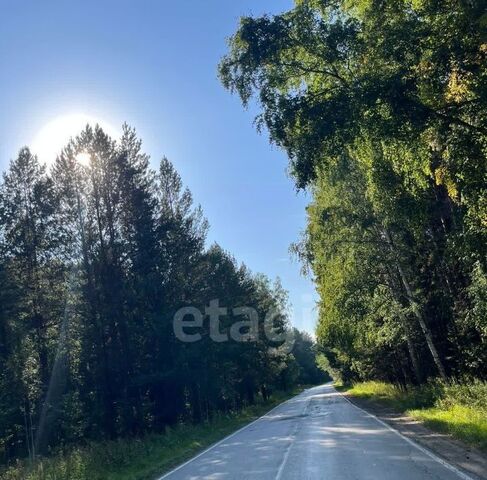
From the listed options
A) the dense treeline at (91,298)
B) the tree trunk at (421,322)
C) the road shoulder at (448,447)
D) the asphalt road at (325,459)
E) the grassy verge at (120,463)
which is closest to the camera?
the road shoulder at (448,447)

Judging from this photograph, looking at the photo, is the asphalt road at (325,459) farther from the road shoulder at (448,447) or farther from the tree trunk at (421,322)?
the tree trunk at (421,322)

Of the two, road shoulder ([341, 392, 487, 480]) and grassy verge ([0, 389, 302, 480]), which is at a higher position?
grassy verge ([0, 389, 302, 480])

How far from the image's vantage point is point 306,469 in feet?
37.3

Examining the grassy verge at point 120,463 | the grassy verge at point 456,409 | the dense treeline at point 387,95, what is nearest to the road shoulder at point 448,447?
the grassy verge at point 456,409

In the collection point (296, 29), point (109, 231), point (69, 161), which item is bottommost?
point (296, 29)


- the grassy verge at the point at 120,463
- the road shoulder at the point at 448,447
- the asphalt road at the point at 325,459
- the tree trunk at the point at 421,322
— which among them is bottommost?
the road shoulder at the point at 448,447

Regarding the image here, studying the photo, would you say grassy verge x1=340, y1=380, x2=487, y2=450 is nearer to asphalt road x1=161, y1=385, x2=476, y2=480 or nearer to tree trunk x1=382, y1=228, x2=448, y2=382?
tree trunk x1=382, y1=228, x2=448, y2=382

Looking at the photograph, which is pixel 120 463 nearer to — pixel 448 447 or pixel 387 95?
pixel 448 447

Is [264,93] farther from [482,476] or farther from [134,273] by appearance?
[134,273]

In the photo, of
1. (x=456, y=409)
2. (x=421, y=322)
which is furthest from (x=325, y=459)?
(x=421, y=322)

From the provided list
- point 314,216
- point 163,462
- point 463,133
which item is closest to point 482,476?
point 463,133

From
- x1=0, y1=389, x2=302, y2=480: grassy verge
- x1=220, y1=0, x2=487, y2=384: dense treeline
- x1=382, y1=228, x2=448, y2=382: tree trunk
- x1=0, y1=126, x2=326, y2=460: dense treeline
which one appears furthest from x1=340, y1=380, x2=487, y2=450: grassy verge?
x1=0, y1=126, x2=326, y2=460: dense treeline

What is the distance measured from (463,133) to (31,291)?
88.0 ft

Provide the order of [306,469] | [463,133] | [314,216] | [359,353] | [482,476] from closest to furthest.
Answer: [482,476] < [463,133] < [306,469] < [314,216] < [359,353]
